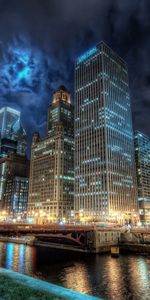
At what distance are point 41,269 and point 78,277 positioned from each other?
11.2 metres

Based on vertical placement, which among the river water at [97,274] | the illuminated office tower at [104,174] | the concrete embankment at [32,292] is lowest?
the river water at [97,274]

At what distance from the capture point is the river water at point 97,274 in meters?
37.5

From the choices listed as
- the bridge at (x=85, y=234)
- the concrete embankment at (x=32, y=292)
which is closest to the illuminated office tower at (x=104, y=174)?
the bridge at (x=85, y=234)

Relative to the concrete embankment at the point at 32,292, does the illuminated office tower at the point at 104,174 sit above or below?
above

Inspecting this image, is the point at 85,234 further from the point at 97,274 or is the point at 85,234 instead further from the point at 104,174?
the point at 104,174

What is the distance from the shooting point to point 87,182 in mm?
186625

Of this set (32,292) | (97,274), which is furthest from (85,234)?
(32,292)

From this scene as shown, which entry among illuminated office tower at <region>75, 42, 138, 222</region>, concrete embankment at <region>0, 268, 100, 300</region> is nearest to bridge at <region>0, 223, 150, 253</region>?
concrete embankment at <region>0, 268, 100, 300</region>

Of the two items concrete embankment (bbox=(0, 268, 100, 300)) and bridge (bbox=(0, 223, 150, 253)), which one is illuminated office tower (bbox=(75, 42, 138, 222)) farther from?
concrete embankment (bbox=(0, 268, 100, 300))

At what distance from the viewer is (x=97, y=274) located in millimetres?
47781

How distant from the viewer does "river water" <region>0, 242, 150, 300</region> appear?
37.5 m

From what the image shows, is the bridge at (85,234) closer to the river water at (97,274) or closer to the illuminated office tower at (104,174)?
the river water at (97,274)

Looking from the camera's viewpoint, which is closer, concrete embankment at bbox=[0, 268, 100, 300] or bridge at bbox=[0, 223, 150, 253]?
concrete embankment at bbox=[0, 268, 100, 300]

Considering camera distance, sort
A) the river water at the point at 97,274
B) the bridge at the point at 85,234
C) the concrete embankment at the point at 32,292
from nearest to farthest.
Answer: the concrete embankment at the point at 32,292 → the river water at the point at 97,274 → the bridge at the point at 85,234
